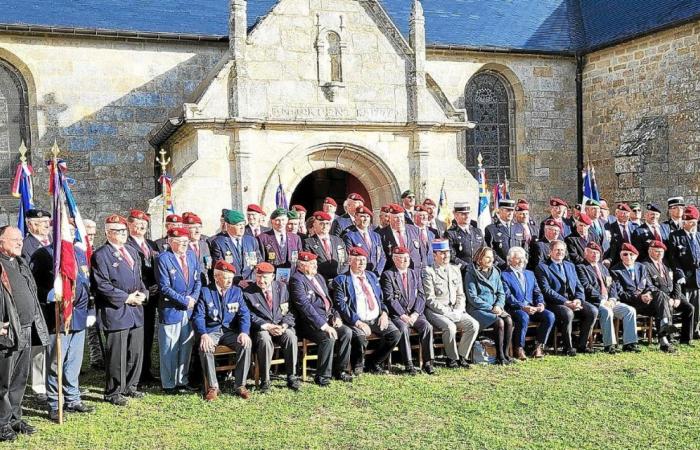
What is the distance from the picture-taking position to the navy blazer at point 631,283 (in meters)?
9.88

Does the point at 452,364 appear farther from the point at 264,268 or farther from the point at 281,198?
the point at 281,198

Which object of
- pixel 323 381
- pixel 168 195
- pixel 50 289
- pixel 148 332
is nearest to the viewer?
pixel 50 289

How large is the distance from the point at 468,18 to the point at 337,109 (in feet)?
19.8

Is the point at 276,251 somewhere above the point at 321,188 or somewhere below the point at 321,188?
below

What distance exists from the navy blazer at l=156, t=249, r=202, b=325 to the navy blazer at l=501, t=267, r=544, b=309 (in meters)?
3.79

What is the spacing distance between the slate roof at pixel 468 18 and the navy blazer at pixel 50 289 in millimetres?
8602

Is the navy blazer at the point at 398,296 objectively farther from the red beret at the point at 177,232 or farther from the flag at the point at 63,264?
the flag at the point at 63,264

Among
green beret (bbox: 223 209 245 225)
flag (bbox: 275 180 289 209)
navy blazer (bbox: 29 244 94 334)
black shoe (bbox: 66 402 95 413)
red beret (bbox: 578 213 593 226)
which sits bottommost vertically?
black shoe (bbox: 66 402 95 413)

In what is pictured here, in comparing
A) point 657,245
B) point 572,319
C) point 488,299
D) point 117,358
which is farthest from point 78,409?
point 657,245

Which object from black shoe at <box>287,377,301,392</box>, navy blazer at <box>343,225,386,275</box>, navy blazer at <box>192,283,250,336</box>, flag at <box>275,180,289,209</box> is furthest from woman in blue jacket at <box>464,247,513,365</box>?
flag at <box>275,180,289,209</box>

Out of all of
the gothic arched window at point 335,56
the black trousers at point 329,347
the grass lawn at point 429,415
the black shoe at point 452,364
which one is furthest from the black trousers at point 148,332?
the gothic arched window at point 335,56

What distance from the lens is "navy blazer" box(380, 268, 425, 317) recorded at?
879cm

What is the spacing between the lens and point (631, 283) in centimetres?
991

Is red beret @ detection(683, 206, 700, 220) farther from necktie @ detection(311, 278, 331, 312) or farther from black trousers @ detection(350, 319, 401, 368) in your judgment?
necktie @ detection(311, 278, 331, 312)
